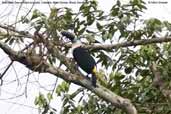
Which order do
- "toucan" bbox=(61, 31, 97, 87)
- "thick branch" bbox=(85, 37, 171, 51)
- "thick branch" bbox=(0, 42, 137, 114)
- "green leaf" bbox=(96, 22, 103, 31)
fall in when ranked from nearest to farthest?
1. "thick branch" bbox=(0, 42, 137, 114)
2. "toucan" bbox=(61, 31, 97, 87)
3. "thick branch" bbox=(85, 37, 171, 51)
4. "green leaf" bbox=(96, 22, 103, 31)

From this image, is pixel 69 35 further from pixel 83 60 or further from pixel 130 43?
pixel 130 43

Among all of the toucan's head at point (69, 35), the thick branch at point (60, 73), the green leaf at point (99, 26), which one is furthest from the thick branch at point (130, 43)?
the green leaf at point (99, 26)

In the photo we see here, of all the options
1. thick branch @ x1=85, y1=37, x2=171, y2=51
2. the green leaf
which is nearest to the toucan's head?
thick branch @ x1=85, y1=37, x2=171, y2=51

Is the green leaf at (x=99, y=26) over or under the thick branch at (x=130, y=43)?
under

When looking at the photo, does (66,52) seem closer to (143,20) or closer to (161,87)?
(161,87)

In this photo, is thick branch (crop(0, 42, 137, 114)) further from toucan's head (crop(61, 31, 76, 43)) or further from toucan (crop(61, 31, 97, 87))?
toucan's head (crop(61, 31, 76, 43))

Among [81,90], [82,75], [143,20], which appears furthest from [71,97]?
[82,75]

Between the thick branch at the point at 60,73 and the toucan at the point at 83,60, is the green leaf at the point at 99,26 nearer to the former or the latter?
the toucan at the point at 83,60

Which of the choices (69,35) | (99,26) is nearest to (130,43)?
(69,35)

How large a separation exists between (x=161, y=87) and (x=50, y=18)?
25.7 inches

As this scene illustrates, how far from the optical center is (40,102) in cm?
305

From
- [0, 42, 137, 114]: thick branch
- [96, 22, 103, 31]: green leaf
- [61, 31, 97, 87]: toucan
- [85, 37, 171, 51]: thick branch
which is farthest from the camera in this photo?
[96, 22, 103, 31]: green leaf

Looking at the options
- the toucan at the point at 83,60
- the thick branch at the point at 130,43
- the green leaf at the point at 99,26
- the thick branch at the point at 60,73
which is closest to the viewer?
the thick branch at the point at 60,73

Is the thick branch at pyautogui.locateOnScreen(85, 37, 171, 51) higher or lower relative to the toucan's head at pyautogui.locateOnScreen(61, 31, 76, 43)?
lower
